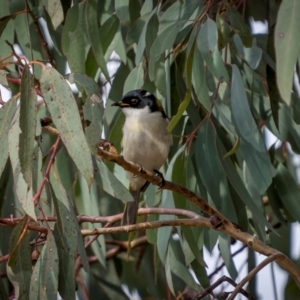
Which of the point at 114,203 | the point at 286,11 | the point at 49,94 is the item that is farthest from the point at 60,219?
the point at 114,203

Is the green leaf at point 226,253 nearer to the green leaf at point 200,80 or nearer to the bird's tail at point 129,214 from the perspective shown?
the bird's tail at point 129,214

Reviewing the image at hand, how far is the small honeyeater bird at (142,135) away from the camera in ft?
13.6

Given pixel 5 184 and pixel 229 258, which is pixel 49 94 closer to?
pixel 229 258

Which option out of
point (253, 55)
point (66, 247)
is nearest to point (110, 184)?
point (66, 247)

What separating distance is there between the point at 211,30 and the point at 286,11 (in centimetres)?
70

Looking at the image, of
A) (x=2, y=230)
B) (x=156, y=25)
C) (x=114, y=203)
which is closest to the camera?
(x=156, y=25)

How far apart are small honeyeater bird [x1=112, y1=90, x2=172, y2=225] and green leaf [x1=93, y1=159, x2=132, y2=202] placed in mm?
929

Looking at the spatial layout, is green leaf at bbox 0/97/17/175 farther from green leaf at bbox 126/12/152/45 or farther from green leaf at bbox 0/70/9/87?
green leaf at bbox 126/12/152/45

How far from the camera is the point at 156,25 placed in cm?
366

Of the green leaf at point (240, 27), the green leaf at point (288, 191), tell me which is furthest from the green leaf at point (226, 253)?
the green leaf at point (240, 27)

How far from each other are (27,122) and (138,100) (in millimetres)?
1490

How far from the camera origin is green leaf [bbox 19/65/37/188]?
258 centimetres

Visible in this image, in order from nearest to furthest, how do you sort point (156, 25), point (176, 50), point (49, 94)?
point (49, 94), point (156, 25), point (176, 50)

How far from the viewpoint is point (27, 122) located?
2.69 metres
